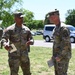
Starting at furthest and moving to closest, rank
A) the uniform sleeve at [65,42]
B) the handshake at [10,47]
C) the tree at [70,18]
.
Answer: the tree at [70,18] < the handshake at [10,47] < the uniform sleeve at [65,42]

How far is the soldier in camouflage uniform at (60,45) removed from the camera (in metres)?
5.33

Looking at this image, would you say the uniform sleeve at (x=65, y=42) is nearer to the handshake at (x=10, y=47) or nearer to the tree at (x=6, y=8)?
the handshake at (x=10, y=47)

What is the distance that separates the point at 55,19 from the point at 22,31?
3.72 feet

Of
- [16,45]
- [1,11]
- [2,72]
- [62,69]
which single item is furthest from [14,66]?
[1,11]

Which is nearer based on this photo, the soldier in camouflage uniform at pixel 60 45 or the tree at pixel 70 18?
the soldier in camouflage uniform at pixel 60 45

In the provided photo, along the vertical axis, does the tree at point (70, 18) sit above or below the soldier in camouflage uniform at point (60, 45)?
below

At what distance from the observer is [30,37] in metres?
6.41

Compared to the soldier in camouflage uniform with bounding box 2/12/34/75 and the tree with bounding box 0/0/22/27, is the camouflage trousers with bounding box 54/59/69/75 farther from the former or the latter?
the tree with bounding box 0/0/22/27

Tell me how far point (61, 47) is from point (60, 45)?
0.06 meters

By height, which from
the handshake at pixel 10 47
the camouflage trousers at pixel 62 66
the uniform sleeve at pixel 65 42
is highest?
the uniform sleeve at pixel 65 42

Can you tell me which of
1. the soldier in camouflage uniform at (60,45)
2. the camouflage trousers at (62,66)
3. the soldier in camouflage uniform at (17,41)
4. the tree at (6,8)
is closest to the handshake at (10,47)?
the soldier in camouflage uniform at (17,41)

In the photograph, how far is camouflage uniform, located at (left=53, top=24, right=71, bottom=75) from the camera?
5324mm

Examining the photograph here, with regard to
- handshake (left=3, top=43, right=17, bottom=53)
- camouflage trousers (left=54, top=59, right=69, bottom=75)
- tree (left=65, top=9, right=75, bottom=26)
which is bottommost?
tree (left=65, top=9, right=75, bottom=26)

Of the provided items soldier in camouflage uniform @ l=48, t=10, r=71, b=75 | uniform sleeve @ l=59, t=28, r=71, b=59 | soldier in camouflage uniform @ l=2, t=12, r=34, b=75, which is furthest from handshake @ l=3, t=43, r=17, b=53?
uniform sleeve @ l=59, t=28, r=71, b=59
